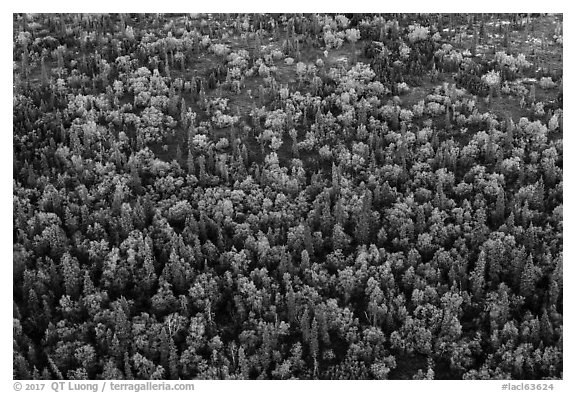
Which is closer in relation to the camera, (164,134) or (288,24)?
(164,134)

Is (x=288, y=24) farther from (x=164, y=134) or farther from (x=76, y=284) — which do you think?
(x=76, y=284)

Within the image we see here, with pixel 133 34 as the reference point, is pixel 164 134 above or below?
below

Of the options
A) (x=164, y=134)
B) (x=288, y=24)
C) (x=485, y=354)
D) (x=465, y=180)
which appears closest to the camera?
(x=485, y=354)

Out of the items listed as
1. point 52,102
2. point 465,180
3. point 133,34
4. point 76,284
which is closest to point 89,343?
point 76,284

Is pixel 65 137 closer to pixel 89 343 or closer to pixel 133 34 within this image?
pixel 133 34

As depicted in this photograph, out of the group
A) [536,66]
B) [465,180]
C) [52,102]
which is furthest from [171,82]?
[536,66]

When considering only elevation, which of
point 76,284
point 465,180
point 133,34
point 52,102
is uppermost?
point 133,34

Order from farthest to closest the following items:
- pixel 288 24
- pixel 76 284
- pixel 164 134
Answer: pixel 288 24 → pixel 164 134 → pixel 76 284
